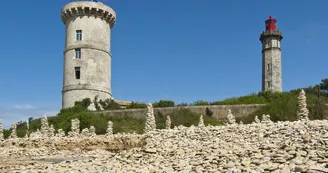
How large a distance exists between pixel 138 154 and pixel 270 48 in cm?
3995

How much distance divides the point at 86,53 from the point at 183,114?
39.6ft

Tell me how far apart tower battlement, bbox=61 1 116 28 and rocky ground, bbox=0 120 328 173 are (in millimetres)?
25739

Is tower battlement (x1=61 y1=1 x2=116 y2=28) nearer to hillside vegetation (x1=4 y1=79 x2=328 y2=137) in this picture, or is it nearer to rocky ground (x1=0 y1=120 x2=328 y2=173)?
hillside vegetation (x1=4 y1=79 x2=328 y2=137)

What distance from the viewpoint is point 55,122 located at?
3334 centimetres

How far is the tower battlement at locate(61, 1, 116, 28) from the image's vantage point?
134 feet

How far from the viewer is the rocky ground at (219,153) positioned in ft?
32.6

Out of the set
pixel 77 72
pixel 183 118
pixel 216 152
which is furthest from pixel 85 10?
pixel 216 152

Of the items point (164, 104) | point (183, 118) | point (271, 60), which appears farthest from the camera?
point (271, 60)

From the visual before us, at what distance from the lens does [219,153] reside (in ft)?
37.4

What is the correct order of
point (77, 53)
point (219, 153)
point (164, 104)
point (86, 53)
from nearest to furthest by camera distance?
point (219, 153), point (164, 104), point (86, 53), point (77, 53)

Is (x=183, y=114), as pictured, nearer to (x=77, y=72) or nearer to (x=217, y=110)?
(x=217, y=110)

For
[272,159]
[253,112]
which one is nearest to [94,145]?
[272,159]

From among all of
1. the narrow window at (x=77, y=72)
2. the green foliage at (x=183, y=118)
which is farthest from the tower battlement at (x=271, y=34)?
the narrow window at (x=77, y=72)

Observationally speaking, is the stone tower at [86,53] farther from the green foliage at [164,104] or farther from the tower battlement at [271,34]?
the tower battlement at [271,34]
